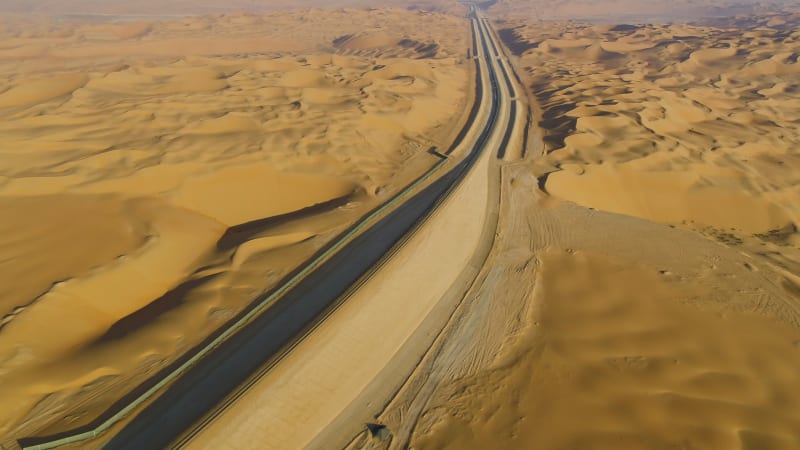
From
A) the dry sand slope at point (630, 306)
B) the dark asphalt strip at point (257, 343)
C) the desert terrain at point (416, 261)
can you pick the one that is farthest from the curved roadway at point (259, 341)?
the dry sand slope at point (630, 306)

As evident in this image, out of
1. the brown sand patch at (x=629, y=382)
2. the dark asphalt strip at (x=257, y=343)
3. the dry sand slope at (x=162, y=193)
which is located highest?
the dry sand slope at (x=162, y=193)

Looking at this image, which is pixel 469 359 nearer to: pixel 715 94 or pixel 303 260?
pixel 303 260

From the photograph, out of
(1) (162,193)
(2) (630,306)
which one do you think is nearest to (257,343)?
(1) (162,193)

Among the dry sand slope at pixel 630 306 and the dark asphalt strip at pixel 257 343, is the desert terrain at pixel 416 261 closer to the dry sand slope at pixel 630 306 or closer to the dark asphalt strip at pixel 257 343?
the dry sand slope at pixel 630 306

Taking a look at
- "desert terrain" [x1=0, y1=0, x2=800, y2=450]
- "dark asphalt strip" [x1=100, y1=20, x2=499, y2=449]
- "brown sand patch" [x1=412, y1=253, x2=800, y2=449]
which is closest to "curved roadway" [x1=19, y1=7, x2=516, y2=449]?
"dark asphalt strip" [x1=100, y1=20, x2=499, y2=449]

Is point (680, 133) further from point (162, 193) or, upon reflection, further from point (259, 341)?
point (162, 193)

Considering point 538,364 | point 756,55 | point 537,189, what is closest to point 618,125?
point 537,189
